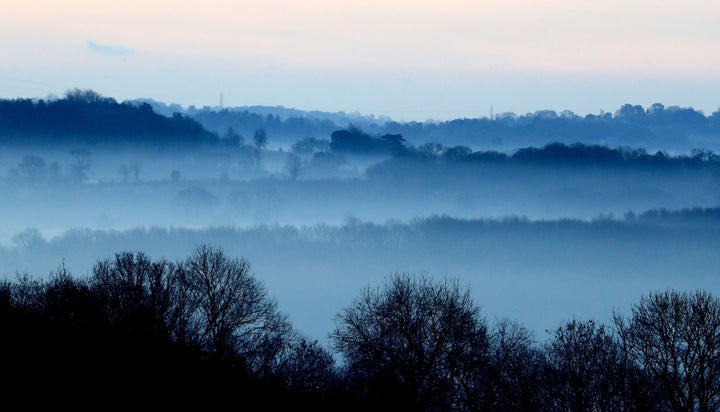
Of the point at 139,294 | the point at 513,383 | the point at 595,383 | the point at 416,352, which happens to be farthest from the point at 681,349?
the point at 139,294

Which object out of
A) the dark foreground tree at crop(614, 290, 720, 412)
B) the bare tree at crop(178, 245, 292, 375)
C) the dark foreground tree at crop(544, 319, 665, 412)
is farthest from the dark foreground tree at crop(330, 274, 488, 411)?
the dark foreground tree at crop(614, 290, 720, 412)

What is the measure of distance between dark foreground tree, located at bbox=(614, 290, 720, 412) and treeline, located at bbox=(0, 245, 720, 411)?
7cm

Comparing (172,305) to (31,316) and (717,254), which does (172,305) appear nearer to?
(31,316)

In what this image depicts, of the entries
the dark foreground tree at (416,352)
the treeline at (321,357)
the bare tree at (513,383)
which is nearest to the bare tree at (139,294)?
the treeline at (321,357)

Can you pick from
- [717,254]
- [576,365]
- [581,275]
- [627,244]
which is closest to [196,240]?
[581,275]

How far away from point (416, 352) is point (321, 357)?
3908mm

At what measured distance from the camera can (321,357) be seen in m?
31.6

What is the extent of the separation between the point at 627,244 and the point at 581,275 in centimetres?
2519

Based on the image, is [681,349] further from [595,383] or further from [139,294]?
[139,294]

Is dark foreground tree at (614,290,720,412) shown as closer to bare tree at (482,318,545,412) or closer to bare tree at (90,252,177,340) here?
bare tree at (482,318,545,412)

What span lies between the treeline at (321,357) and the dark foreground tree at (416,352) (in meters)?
0.07

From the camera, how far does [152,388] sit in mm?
23969

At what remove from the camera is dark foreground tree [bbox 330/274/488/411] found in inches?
1176

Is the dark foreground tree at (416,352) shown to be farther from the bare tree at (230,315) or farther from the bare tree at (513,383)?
the bare tree at (230,315)
